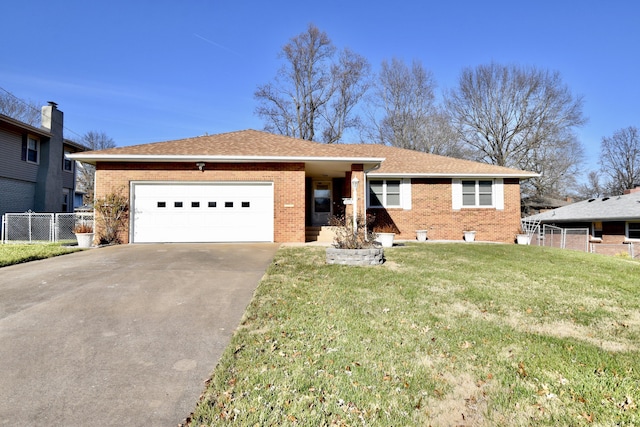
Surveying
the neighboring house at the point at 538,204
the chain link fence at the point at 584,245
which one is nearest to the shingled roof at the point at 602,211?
the chain link fence at the point at 584,245

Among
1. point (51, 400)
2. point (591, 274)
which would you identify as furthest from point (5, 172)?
point (591, 274)

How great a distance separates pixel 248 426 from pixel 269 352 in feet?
3.32

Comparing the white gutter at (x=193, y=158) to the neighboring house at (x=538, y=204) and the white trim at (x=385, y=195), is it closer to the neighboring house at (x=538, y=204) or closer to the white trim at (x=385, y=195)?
the white trim at (x=385, y=195)

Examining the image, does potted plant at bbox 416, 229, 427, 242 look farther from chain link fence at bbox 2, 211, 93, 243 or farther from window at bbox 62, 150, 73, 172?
window at bbox 62, 150, 73, 172


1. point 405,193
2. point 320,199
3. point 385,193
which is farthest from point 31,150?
point 405,193

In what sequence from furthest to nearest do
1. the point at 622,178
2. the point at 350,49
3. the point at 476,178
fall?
the point at 622,178 < the point at 350,49 < the point at 476,178

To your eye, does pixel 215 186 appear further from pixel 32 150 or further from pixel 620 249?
pixel 620 249

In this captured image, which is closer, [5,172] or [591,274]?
[591,274]

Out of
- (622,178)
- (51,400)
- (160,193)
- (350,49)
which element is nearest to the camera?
(51,400)

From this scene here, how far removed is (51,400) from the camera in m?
2.40

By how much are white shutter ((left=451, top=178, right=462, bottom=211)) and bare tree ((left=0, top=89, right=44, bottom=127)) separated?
35463 mm

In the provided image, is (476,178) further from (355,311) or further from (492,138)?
(492,138)

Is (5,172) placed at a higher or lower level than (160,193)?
higher

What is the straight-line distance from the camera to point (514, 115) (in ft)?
94.2
